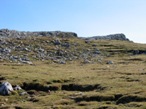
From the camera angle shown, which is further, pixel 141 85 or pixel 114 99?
pixel 141 85

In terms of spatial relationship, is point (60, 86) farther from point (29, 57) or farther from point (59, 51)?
point (59, 51)

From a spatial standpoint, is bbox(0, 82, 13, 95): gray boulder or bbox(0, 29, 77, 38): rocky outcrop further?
bbox(0, 29, 77, 38): rocky outcrop

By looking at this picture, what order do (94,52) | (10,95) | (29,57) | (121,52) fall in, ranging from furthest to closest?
(121,52)
(94,52)
(29,57)
(10,95)

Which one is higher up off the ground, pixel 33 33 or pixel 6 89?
pixel 33 33

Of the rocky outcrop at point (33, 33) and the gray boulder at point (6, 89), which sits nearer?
the gray boulder at point (6, 89)

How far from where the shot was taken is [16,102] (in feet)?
142

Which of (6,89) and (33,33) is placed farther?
(33,33)

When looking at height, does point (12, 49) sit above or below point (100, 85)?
above

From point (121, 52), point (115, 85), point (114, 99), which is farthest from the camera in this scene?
point (121, 52)

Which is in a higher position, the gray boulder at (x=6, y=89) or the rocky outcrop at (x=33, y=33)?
the rocky outcrop at (x=33, y=33)

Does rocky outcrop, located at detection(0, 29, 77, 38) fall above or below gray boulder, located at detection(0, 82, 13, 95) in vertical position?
above

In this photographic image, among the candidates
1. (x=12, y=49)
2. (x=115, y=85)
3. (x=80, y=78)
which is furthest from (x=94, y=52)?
(x=115, y=85)

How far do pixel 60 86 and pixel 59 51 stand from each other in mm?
55568

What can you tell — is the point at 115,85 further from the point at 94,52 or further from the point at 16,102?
the point at 94,52
